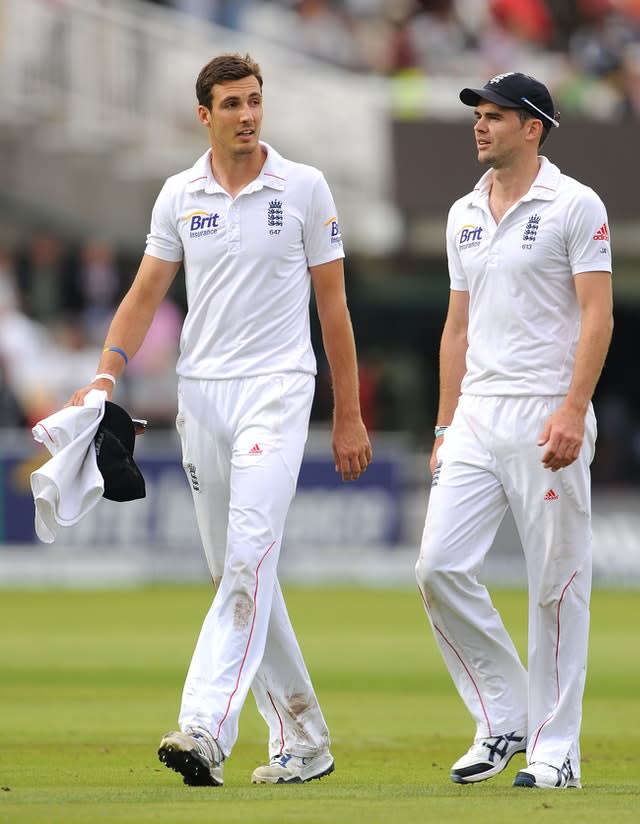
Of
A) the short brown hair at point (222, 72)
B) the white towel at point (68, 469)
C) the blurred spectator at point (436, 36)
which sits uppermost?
the blurred spectator at point (436, 36)

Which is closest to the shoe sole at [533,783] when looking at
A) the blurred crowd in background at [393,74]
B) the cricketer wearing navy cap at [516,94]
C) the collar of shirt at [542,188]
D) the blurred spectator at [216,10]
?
the collar of shirt at [542,188]

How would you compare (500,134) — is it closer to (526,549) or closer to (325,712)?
(526,549)

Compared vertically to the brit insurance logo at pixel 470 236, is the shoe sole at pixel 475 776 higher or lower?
lower

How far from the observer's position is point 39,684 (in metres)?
9.86

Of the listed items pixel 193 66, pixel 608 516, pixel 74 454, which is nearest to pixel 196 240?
pixel 74 454

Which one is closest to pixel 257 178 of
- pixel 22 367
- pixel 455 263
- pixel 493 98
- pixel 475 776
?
pixel 455 263

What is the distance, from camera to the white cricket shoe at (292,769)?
629 cm

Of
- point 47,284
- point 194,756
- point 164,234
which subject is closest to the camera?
point 194,756

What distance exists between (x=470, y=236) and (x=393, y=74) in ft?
47.8

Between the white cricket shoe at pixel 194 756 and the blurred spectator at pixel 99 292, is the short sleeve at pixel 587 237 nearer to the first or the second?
the white cricket shoe at pixel 194 756

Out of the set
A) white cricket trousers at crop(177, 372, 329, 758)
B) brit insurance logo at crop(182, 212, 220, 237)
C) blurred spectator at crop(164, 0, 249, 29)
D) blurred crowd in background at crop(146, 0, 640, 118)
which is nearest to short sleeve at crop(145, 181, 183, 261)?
brit insurance logo at crop(182, 212, 220, 237)

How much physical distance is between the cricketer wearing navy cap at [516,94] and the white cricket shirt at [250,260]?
0.64 metres

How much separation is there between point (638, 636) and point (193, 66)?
9421mm

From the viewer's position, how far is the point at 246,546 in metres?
6.09
